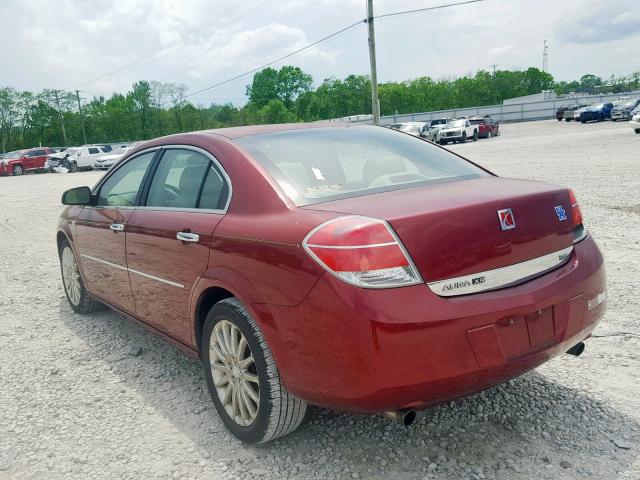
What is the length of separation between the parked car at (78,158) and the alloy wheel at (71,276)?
3658cm

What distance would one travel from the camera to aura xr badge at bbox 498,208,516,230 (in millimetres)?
2549

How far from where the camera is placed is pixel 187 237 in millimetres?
3311

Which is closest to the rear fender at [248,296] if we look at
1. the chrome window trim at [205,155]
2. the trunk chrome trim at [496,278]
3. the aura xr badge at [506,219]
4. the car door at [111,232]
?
the chrome window trim at [205,155]

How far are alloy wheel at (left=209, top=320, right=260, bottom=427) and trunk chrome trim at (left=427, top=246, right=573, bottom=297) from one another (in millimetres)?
1051

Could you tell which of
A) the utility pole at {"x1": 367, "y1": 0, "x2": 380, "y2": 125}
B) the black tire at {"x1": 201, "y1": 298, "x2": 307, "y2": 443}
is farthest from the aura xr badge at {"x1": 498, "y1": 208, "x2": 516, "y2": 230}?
the utility pole at {"x1": 367, "y1": 0, "x2": 380, "y2": 125}

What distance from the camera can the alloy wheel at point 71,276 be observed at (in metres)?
5.40

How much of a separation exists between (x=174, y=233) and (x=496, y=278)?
1.89 metres

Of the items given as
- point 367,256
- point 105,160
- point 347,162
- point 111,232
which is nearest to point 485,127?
point 105,160

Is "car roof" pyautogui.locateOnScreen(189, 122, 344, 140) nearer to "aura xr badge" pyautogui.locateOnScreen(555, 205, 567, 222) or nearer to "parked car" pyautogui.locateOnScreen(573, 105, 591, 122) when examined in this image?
"aura xr badge" pyautogui.locateOnScreen(555, 205, 567, 222)

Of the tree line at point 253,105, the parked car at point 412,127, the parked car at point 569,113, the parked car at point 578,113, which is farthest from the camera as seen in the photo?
the tree line at point 253,105

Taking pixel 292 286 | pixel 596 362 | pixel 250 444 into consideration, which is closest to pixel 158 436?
pixel 250 444

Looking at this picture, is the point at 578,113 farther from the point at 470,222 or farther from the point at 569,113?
the point at 470,222

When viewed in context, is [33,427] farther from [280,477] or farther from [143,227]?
[280,477]

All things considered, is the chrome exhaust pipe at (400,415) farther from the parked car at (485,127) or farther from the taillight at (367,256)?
the parked car at (485,127)
